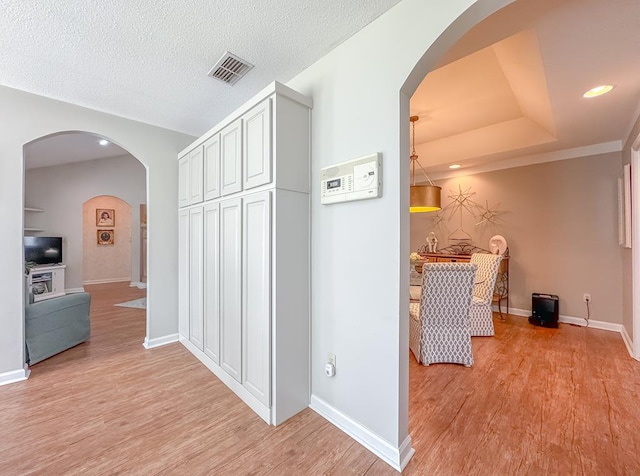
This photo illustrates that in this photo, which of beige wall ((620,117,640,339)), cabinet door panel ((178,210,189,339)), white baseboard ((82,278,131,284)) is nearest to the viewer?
beige wall ((620,117,640,339))

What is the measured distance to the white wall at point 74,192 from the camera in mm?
6090

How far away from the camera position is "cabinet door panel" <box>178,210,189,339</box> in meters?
3.11

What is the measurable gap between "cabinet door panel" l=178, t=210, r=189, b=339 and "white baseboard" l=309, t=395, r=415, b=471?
197 cm

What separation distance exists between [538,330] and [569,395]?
1769 mm

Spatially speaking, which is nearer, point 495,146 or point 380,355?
point 380,355

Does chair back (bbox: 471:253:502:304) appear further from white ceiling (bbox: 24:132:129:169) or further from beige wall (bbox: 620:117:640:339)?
white ceiling (bbox: 24:132:129:169)

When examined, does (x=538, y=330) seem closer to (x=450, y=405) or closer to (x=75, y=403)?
(x=450, y=405)

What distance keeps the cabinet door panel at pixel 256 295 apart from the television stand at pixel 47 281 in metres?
5.76

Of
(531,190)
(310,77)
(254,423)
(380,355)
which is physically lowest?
(254,423)

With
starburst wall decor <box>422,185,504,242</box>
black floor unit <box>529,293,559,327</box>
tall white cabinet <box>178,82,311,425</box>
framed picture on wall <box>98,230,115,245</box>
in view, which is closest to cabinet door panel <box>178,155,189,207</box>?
tall white cabinet <box>178,82,311,425</box>

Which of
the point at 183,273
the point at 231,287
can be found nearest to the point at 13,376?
the point at 183,273

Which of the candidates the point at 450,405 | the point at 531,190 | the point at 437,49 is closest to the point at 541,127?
the point at 531,190

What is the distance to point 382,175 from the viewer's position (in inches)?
62.8

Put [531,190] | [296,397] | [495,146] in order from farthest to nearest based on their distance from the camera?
A: [531,190] → [495,146] → [296,397]
